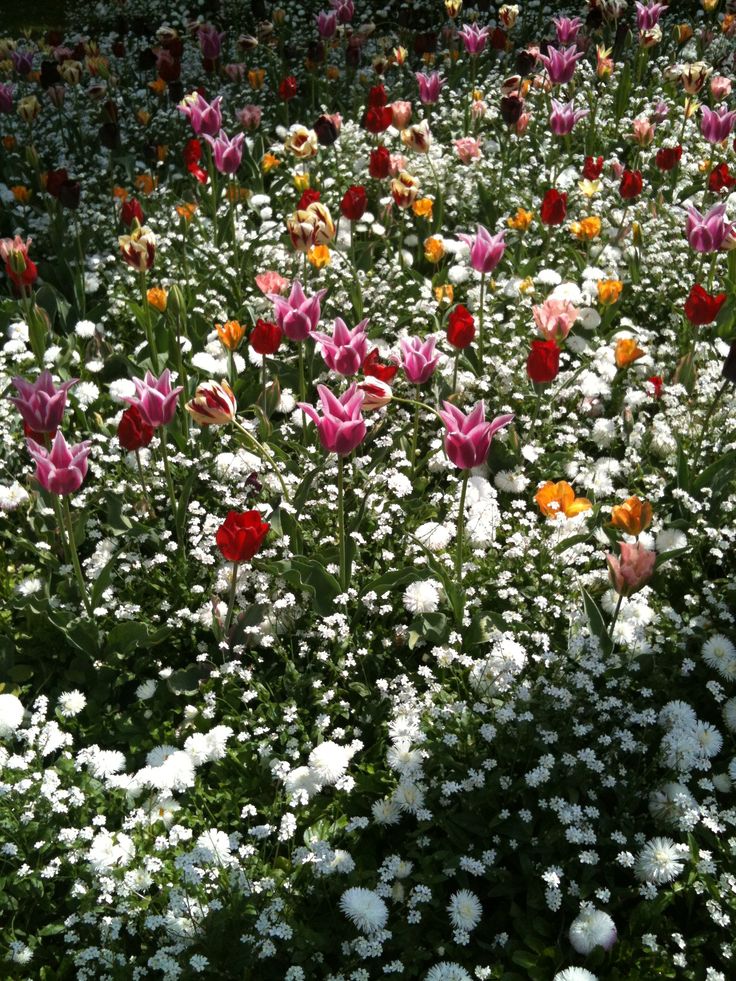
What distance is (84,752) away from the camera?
239 cm

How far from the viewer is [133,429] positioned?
2.79 meters

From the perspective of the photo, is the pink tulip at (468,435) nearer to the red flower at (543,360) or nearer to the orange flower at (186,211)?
the red flower at (543,360)

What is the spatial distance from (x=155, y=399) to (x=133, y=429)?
123 millimetres

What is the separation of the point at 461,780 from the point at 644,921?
1.62 ft

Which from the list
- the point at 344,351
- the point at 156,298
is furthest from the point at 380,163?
the point at 344,351

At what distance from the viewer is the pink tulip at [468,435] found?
2.49 metres

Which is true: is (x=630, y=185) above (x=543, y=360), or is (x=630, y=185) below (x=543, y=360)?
above

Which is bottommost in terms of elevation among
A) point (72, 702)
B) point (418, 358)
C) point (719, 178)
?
point (72, 702)

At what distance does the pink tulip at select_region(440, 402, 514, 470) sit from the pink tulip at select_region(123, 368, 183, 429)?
0.75m

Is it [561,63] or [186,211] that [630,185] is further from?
[186,211]

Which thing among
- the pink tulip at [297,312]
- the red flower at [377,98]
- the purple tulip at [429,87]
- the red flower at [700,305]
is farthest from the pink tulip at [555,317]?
the purple tulip at [429,87]

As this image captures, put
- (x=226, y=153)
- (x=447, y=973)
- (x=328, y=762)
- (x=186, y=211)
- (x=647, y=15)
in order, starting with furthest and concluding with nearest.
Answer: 1. (x=647, y=15)
2. (x=186, y=211)
3. (x=226, y=153)
4. (x=328, y=762)
5. (x=447, y=973)

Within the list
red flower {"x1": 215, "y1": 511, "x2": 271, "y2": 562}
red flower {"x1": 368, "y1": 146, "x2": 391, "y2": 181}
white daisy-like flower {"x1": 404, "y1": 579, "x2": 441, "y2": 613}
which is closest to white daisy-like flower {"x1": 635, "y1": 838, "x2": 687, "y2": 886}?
white daisy-like flower {"x1": 404, "y1": 579, "x2": 441, "y2": 613}

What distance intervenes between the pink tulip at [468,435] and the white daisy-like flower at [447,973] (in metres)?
1.15
